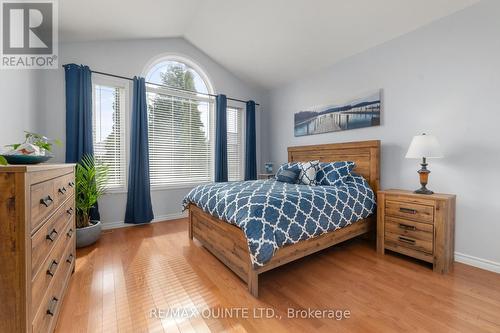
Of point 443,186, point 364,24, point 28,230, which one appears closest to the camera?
point 28,230

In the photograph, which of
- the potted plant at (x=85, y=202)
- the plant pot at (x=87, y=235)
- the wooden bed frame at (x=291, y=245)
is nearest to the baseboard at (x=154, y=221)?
the potted plant at (x=85, y=202)

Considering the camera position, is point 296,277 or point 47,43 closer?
point 296,277

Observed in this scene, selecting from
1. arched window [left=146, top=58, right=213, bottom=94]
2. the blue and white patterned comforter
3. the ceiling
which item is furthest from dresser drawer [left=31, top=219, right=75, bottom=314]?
arched window [left=146, top=58, right=213, bottom=94]

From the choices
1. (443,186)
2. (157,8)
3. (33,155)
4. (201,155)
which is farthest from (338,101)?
(33,155)

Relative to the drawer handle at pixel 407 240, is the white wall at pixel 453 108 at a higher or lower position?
higher

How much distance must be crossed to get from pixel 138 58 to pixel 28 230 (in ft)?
10.9

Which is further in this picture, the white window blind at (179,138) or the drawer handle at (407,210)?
the white window blind at (179,138)

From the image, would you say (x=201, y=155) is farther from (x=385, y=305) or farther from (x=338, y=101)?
(x=385, y=305)

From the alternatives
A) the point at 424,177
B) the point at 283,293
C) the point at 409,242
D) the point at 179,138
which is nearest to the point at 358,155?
the point at 424,177

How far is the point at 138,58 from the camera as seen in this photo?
3.48 m

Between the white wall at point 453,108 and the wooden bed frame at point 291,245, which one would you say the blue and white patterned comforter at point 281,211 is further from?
the white wall at point 453,108

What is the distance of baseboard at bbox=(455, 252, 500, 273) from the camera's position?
2053 mm

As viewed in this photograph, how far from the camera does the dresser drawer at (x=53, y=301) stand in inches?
42.3

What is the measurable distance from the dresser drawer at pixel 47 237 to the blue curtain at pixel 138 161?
1687mm
